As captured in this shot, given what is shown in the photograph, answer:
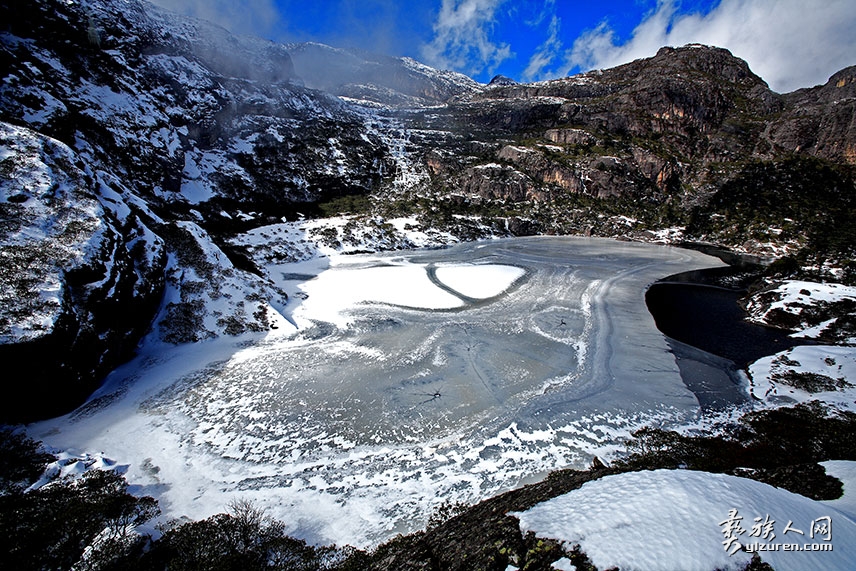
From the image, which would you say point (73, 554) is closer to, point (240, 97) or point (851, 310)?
point (851, 310)

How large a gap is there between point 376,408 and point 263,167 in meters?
74.1

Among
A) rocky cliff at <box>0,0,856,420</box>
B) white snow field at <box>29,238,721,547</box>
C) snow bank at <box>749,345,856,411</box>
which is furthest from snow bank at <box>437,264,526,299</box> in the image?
snow bank at <box>749,345,856,411</box>

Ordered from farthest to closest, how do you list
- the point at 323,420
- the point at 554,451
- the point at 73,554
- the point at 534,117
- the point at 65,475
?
the point at 534,117, the point at 323,420, the point at 554,451, the point at 65,475, the point at 73,554

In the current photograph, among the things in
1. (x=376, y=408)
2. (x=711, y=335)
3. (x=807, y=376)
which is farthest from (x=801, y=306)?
(x=376, y=408)

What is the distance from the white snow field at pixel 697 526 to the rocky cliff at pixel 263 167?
773 inches

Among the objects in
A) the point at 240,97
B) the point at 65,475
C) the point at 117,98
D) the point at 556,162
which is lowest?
the point at 65,475

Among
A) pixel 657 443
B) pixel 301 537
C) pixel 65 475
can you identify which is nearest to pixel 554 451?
pixel 657 443

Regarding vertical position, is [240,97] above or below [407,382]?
above

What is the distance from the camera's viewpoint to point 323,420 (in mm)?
14930

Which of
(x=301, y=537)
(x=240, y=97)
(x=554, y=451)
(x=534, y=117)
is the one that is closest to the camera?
(x=301, y=537)

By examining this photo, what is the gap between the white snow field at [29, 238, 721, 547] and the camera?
446 inches

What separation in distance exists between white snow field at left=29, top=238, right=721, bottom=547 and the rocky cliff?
3.38 meters

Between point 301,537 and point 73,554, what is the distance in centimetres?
488

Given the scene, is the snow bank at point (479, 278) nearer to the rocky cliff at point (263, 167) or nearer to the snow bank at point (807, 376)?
the rocky cliff at point (263, 167)
